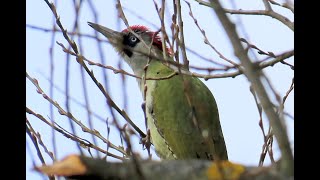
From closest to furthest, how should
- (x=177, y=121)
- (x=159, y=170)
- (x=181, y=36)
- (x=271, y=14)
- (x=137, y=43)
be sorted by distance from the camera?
(x=159, y=170)
(x=271, y=14)
(x=181, y=36)
(x=177, y=121)
(x=137, y=43)

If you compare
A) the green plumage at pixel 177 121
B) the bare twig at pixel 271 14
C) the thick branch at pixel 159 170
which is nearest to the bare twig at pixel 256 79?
the thick branch at pixel 159 170

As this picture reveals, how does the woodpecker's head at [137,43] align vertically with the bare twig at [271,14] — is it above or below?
above

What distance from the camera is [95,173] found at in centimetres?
242

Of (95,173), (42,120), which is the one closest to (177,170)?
(95,173)

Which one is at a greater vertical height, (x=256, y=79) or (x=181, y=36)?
(x=181, y=36)

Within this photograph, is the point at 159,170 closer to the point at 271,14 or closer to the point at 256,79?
the point at 256,79

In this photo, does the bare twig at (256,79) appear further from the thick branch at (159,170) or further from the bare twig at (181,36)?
the bare twig at (181,36)

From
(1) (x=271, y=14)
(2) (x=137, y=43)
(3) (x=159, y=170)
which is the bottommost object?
(3) (x=159, y=170)

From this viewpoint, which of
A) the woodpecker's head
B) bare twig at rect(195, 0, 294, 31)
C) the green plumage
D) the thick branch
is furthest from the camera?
the woodpecker's head

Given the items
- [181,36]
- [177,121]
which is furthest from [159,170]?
[177,121]

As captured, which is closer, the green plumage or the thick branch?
the thick branch

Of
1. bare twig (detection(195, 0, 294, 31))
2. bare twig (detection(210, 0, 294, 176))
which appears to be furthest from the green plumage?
bare twig (detection(210, 0, 294, 176))

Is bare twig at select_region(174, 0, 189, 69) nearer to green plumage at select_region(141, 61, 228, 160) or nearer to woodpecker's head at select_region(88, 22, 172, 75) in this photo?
green plumage at select_region(141, 61, 228, 160)

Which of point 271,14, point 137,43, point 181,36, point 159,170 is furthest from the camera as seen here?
point 137,43
